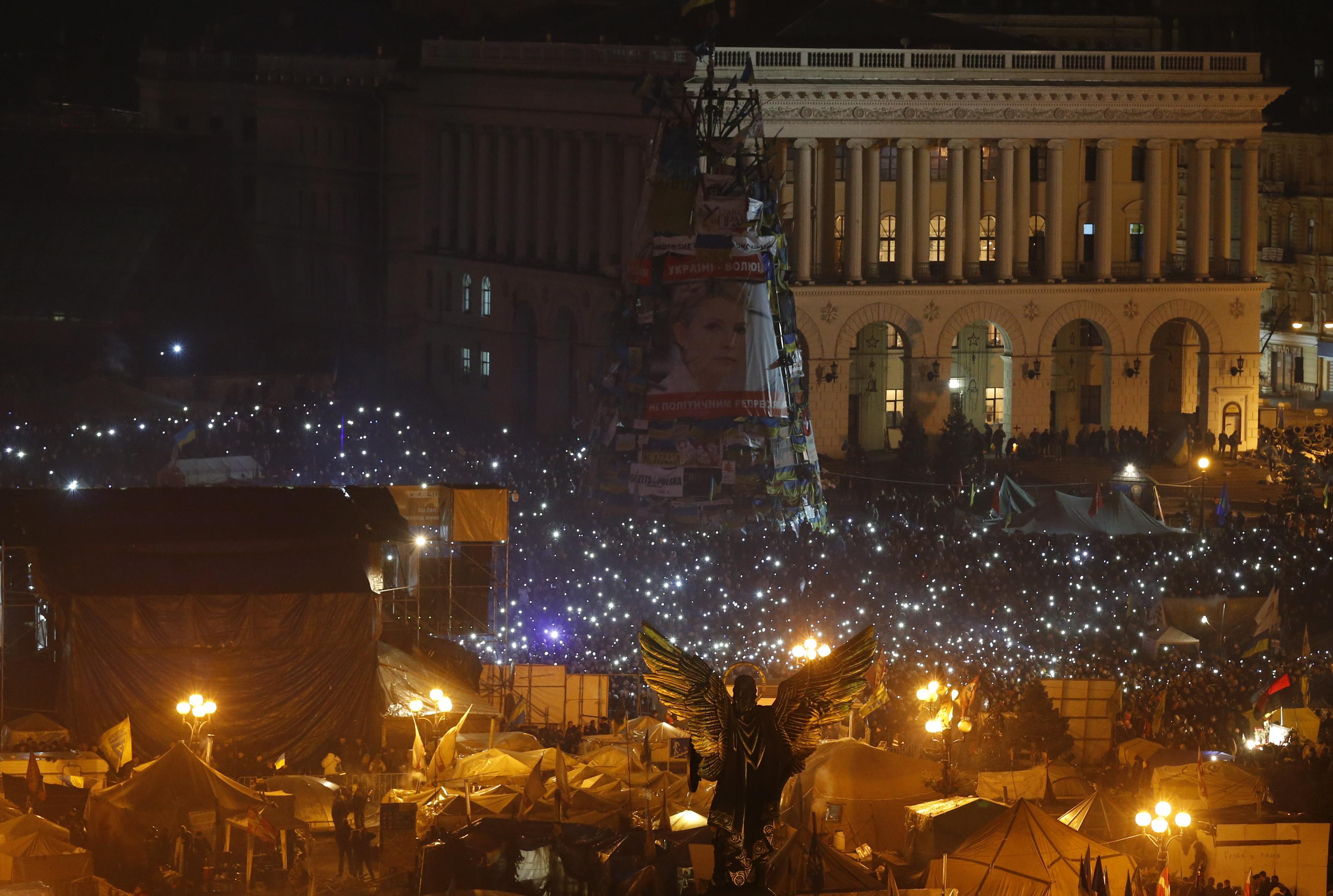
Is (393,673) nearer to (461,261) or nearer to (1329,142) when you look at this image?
(461,261)

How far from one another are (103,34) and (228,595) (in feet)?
274

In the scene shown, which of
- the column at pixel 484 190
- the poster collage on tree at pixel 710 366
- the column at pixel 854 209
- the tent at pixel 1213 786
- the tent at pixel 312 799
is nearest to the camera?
the tent at pixel 1213 786

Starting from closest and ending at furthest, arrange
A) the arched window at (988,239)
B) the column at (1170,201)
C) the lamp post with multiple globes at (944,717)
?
the lamp post with multiple globes at (944,717), the arched window at (988,239), the column at (1170,201)

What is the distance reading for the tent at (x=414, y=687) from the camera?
39125mm

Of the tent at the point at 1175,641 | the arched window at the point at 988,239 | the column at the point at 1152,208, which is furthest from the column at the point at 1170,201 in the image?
the tent at the point at 1175,641

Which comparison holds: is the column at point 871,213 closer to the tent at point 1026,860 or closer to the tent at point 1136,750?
the tent at point 1136,750

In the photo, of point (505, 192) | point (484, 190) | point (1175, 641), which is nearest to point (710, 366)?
point (1175, 641)

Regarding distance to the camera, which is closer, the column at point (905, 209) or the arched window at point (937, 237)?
the column at point (905, 209)

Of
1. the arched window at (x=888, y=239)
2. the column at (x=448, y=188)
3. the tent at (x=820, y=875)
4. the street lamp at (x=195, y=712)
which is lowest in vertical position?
the tent at (x=820, y=875)

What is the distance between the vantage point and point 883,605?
45000mm

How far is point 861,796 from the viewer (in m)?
33.6

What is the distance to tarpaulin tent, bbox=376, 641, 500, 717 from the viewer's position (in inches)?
1538

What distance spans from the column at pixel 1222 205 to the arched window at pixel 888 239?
34.8ft

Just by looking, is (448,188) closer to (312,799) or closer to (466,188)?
(466,188)
